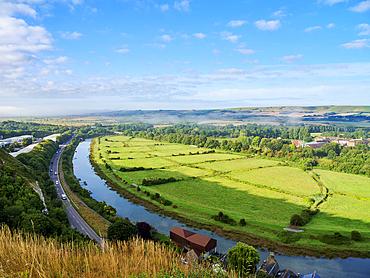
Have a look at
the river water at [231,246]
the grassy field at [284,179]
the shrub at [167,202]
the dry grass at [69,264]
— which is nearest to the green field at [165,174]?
the river water at [231,246]

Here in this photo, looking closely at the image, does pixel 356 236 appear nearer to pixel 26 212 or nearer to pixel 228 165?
pixel 26 212

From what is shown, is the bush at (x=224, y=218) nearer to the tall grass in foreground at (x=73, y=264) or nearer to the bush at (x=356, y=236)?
the bush at (x=356, y=236)

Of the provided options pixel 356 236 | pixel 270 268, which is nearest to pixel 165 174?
pixel 270 268

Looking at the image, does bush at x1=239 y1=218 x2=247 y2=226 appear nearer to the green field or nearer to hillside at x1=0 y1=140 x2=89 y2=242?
hillside at x1=0 y1=140 x2=89 y2=242

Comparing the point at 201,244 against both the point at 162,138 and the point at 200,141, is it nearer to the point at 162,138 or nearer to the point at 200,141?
the point at 200,141

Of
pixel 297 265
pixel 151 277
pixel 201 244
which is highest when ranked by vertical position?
pixel 151 277

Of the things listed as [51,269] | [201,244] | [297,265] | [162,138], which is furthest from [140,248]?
[162,138]
